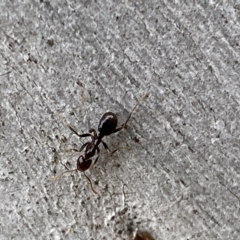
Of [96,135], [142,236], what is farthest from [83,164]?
[142,236]

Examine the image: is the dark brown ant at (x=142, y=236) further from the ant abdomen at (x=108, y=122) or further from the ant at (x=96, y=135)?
the ant abdomen at (x=108, y=122)

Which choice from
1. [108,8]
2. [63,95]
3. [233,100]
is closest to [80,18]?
[108,8]

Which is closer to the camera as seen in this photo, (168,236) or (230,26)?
(230,26)

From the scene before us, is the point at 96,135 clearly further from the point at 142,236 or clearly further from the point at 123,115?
the point at 142,236

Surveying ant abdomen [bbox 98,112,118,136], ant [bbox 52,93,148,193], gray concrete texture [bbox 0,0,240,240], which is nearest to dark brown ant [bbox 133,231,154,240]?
gray concrete texture [bbox 0,0,240,240]

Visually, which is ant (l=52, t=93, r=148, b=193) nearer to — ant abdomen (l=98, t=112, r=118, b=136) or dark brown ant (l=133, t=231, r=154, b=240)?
ant abdomen (l=98, t=112, r=118, b=136)

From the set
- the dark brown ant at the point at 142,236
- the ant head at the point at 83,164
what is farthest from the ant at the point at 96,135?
the dark brown ant at the point at 142,236

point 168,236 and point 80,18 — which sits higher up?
point 80,18

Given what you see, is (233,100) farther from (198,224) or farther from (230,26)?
(198,224)

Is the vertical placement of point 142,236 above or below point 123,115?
below
